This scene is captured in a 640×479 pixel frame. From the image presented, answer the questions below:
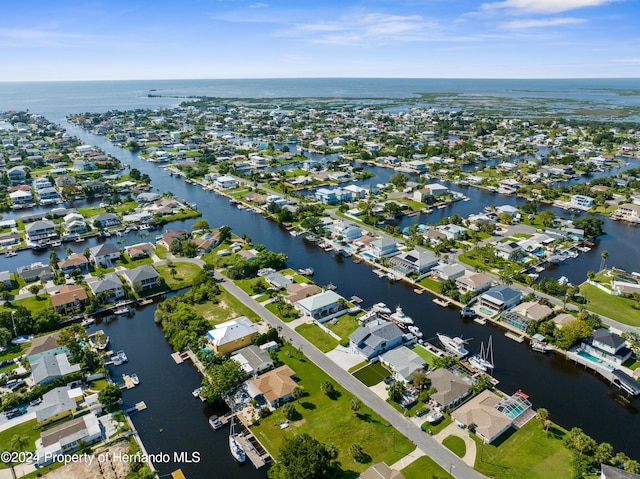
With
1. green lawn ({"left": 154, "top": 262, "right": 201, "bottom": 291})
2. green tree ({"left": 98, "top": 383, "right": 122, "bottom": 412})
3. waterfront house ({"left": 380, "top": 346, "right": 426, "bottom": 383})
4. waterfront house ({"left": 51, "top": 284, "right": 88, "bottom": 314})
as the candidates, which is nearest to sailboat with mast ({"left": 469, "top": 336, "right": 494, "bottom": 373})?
waterfront house ({"left": 380, "top": 346, "right": 426, "bottom": 383})

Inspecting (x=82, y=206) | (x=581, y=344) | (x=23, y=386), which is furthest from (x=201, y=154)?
(x=581, y=344)

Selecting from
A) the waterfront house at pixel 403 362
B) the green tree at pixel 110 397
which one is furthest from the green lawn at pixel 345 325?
the green tree at pixel 110 397

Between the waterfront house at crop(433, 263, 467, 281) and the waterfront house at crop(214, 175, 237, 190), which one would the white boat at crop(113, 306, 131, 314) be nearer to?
the waterfront house at crop(433, 263, 467, 281)

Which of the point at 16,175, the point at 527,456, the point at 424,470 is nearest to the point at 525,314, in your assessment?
the point at 527,456

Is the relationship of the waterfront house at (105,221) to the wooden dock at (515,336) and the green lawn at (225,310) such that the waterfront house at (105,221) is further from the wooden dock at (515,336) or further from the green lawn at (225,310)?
the wooden dock at (515,336)

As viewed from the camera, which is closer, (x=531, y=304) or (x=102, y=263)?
(x=531, y=304)

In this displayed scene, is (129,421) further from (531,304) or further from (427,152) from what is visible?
(427,152)
